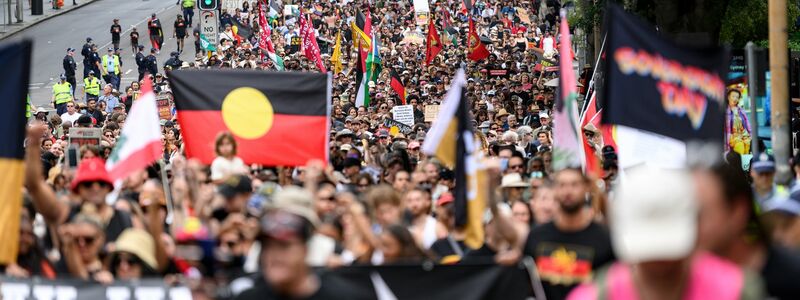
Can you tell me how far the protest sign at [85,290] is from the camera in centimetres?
777

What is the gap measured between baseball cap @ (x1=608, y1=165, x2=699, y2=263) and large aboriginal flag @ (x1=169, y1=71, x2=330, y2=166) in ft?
28.7

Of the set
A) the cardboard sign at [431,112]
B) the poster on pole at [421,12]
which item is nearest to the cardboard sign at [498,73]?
the cardboard sign at [431,112]

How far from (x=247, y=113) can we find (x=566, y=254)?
5.32 meters

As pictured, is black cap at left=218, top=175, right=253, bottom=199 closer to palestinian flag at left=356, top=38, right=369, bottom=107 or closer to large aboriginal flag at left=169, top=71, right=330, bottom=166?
large aboriginal flag at left=169, top=71, right=330, bottom=166

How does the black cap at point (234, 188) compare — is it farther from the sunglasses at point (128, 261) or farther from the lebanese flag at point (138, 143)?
the lebanese flag at point (138, 143)

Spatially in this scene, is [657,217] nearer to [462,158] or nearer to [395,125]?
[462,158]

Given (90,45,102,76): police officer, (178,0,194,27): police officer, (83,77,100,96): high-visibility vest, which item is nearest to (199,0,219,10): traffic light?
(83,77,100,96): high-visibility vest

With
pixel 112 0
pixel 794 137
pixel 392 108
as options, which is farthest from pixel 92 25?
pixel 794 137

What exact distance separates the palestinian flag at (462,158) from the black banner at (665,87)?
816 mm

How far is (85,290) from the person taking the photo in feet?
26.2

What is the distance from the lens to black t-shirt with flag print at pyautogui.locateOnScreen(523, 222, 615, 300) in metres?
7.89

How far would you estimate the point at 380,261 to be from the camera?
8461 mm

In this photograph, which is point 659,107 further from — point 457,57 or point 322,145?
point 457,57

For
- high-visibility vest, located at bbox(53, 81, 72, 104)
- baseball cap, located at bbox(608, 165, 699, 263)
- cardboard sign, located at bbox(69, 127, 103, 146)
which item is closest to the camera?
baseball cap, located at bbox(608, 165, 699, 263)
